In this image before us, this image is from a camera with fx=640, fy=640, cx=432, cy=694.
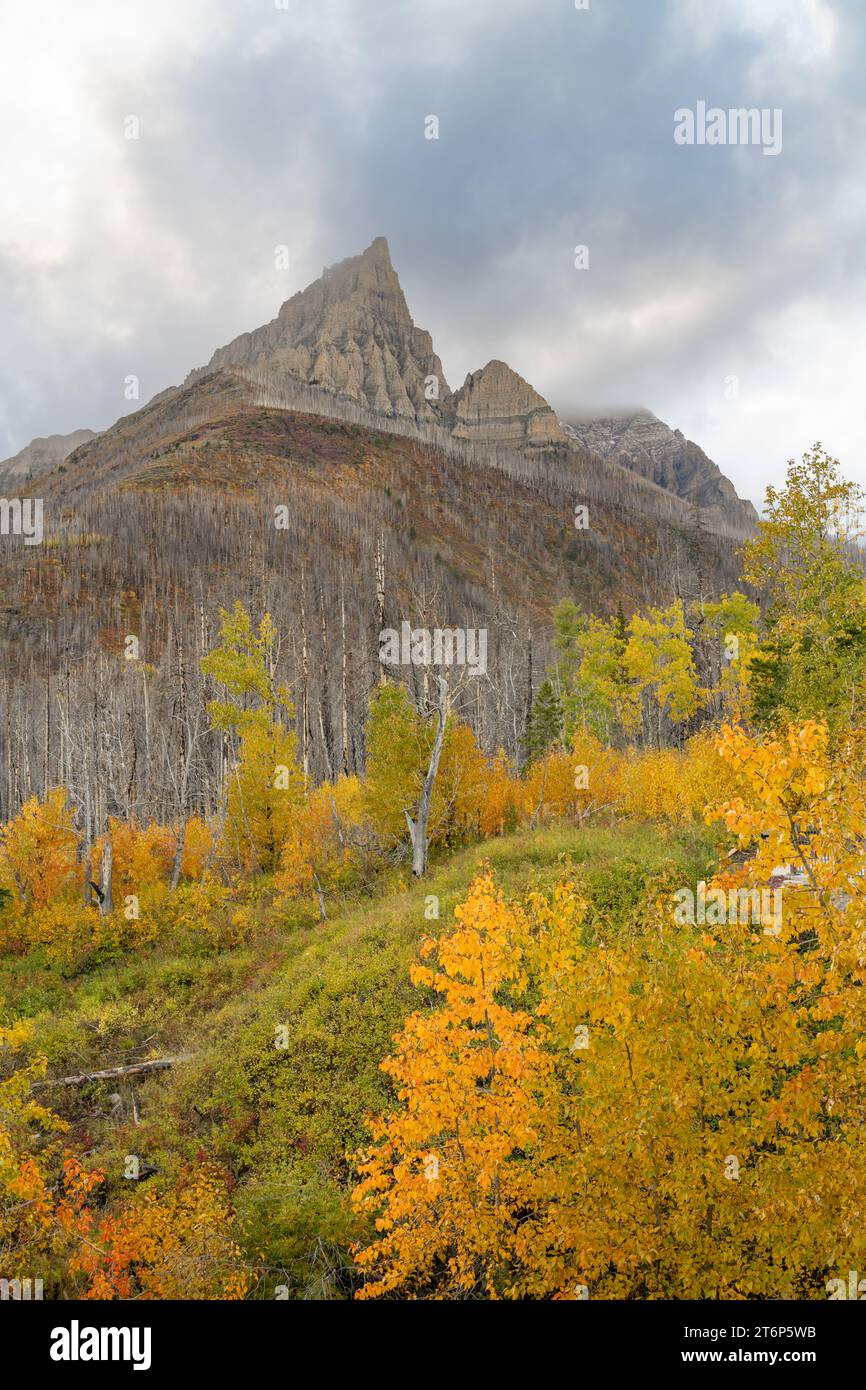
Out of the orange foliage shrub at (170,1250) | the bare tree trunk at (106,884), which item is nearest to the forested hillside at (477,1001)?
the orange foliage shrub at (170,1250)

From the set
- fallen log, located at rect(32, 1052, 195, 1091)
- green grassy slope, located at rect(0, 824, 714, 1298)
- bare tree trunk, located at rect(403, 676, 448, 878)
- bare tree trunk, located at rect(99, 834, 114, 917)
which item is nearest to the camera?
green grassy slope, located at rect(0, 824, 714, 1298)

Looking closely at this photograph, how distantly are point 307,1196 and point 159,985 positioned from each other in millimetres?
11961

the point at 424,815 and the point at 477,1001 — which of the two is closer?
the point at 477,1001

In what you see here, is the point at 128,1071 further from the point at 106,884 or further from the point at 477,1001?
the point at 477,1001

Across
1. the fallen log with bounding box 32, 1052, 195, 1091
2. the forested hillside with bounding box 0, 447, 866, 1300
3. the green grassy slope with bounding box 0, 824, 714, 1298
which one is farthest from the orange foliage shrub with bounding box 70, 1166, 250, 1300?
the fallen log with bounding box 32, 1052, 195, 1091

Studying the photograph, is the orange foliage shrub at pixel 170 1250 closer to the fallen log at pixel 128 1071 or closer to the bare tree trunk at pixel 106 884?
the fallen log at pixel 128 1071

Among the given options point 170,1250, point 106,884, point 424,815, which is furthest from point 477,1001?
point 106,884

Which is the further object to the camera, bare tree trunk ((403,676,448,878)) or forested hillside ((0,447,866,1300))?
bare tree trunk ((403,676,448,878))

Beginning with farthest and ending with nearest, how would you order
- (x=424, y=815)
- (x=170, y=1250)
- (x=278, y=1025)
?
(x=424, y=815)
(x=278, y=1025)
(x=170, y=1250)

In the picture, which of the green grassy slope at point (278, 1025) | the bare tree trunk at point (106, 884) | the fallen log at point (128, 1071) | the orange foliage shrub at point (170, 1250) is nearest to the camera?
the orange foliage shrub at point (170, 1250)

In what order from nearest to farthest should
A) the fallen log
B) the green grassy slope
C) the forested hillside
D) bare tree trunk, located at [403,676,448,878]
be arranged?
the forested hillside, the green grassy slope, the fallen log, bare tree trunk, located at [403,676,448,878]

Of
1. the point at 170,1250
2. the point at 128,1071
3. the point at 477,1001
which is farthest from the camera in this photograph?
the point at 128,1071

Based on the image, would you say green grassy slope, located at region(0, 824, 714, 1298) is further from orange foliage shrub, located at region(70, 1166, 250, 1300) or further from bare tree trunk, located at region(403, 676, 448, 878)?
bare tree trunk, located at region(403, 676, 448, 878)
